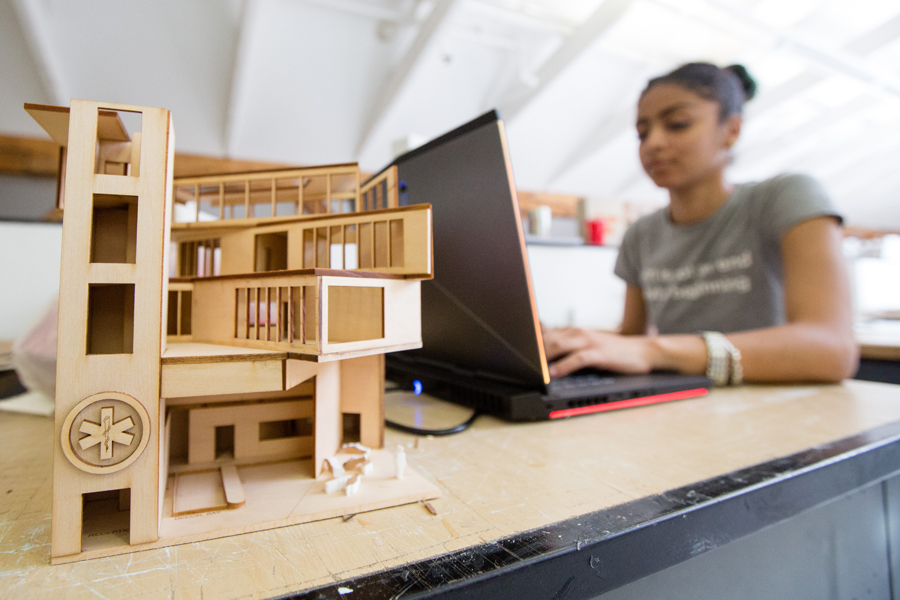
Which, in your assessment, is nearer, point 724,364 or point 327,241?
point 327,241

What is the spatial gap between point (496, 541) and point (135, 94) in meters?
3.39

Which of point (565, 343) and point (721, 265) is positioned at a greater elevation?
point (721, 265)

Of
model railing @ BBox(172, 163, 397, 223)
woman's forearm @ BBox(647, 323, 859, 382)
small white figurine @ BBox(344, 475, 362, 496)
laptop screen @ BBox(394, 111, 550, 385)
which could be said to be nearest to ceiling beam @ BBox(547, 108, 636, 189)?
woman's forearm @ BBox(647, 323, 859, 382)

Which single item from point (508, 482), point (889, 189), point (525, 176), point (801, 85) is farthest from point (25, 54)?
point (889, 189)

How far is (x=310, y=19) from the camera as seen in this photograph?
2.99 metres

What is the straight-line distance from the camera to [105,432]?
213 mm

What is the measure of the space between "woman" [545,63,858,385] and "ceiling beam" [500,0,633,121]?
7.30ft

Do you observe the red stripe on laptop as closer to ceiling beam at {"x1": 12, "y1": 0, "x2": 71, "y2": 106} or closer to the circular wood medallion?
the circular wood medallion

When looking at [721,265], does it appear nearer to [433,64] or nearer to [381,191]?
[381,191]

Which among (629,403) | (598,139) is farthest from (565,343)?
(598,139)

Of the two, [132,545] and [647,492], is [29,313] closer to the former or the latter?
[132,545]

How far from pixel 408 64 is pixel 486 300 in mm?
3273

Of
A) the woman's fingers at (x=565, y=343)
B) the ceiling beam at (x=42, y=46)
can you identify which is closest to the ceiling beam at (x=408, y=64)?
the ceiling beam at (x=42, y=46)

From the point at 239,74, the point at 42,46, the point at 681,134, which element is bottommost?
the point at 681,134
